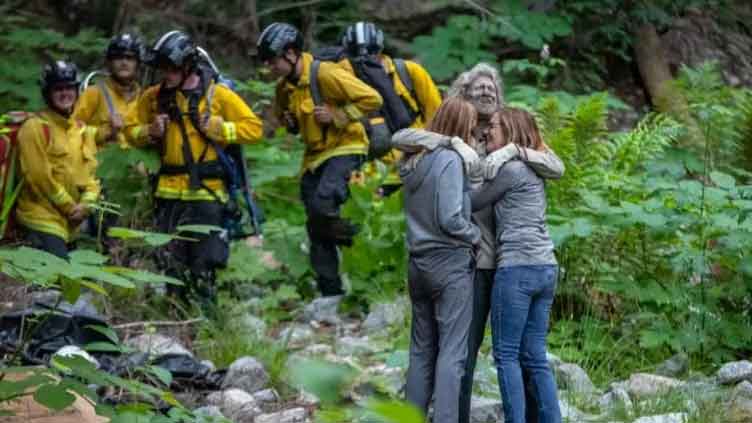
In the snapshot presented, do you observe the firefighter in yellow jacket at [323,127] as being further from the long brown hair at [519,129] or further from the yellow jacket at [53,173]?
the long brown hair at [519,129]

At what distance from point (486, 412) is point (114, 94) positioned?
14.0 feet

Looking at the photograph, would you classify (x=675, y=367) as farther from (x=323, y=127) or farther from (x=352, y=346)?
(x=323, y=127)

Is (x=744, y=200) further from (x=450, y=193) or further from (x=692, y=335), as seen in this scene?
(x=450, y=193)

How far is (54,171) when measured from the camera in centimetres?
818

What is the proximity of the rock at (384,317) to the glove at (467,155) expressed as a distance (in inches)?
103

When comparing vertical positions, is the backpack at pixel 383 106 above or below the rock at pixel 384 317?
above

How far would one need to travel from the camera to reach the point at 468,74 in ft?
20.8

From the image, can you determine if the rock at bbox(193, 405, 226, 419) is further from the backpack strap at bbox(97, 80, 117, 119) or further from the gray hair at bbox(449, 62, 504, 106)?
the backpack strap at bbox(97, 80, 117, 119)

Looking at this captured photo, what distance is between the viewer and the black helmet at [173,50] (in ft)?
26.7

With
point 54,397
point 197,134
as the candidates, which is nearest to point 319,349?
point 197,134

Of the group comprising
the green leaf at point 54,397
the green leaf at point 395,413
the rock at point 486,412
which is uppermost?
the green leaf at point 395,413

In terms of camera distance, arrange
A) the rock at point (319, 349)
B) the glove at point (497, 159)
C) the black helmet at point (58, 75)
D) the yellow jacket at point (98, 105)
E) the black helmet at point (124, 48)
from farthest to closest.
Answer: the yellow jacket at point (98, 105) → the black helmet at point (124, 48) → the black helmet at point (58, 75) → the rock at point (319, 349) → the glove at point (497, 159)

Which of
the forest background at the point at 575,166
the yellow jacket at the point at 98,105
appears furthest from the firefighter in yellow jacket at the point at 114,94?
the forest background at the point at 575,166

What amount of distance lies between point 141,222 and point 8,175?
4.33 ft
